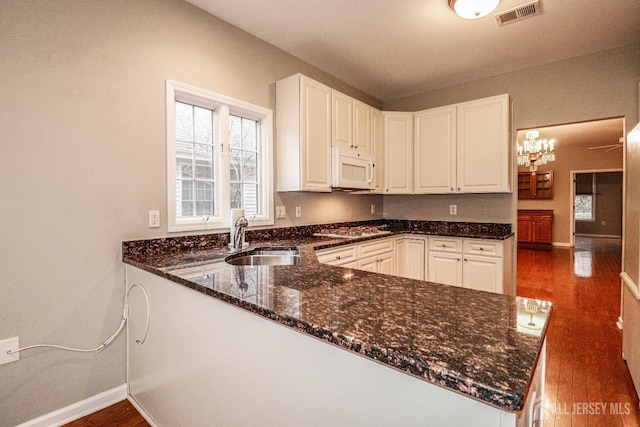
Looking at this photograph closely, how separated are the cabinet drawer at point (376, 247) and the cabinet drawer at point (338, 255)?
0.11 meters

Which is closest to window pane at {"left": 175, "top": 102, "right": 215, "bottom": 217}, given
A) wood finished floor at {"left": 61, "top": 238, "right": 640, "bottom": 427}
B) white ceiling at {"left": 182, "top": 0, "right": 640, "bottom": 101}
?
white ceiling at {"left": 182, "top": 0, "right": 640, "bottom": 101}

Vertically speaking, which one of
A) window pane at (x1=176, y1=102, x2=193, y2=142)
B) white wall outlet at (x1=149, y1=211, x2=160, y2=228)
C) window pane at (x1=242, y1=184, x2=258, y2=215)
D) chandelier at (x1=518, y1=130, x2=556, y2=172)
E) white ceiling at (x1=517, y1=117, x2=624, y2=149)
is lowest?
white wall outlet at (x1=149, y1=211, x2=160, y2=228)

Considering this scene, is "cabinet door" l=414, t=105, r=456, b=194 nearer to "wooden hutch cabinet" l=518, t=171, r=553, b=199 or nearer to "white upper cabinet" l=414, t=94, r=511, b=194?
"white upper cabinet" l=414, t=94, r=511, b=194

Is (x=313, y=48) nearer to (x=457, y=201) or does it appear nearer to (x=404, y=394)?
(x=457, y=201)

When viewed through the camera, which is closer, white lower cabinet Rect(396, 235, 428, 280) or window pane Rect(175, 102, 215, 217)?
window pane Rect(175, 102, 215, 217)

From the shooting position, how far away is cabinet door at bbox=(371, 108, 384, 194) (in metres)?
3.72

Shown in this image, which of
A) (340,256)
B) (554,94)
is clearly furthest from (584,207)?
(340,256)

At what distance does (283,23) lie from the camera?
258 centimetres

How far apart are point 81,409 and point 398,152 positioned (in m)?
3.66

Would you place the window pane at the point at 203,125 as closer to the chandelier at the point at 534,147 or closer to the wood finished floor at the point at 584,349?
the wood finished floor at the point at 584,349

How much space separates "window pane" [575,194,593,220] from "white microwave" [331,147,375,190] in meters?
11.1

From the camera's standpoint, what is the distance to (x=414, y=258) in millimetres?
3654

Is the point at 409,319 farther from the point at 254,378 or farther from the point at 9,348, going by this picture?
the point at 9,348

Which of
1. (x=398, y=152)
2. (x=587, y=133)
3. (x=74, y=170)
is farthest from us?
(x=587, y=133)
